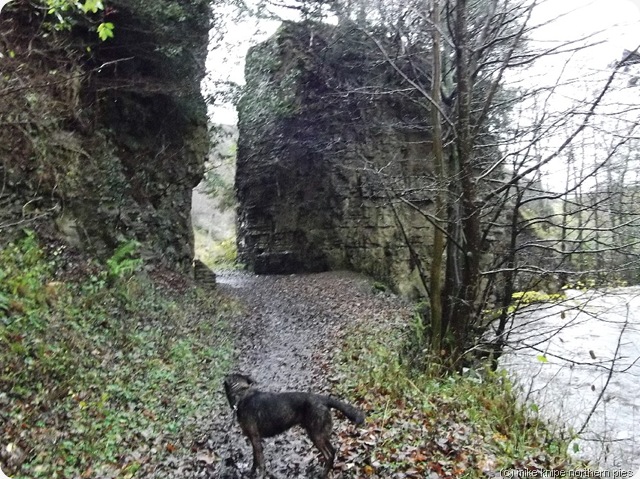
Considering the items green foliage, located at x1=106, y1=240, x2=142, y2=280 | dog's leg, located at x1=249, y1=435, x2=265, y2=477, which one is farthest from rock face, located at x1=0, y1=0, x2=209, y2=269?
dog's leg, located at x1=249, y1=435, x2=265, y2=477

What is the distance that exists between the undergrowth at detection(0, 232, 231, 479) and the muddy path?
477mm

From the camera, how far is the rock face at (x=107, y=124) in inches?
293

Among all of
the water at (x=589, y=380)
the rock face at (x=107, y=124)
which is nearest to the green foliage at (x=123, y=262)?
the rock face at (x=107, y=124)

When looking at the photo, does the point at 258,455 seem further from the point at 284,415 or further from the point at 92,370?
the point at 92,370

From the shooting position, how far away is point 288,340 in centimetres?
871

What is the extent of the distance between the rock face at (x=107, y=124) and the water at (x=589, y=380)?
316 inches

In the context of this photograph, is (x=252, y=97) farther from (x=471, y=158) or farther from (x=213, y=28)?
(x=471, y=158)

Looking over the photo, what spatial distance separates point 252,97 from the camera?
567 inches

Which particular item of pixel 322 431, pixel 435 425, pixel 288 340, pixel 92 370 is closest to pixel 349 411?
pixel 322 431

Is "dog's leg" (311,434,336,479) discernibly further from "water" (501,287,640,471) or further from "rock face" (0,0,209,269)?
"rock face" (0,0,209,269)

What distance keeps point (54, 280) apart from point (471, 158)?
22.9 ft

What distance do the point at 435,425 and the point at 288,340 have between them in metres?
3.76

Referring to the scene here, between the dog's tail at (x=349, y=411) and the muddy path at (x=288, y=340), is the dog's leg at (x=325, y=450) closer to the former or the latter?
the muddy path at (x=288, y=340)

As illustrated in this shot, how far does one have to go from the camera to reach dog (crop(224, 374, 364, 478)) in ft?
13.7
